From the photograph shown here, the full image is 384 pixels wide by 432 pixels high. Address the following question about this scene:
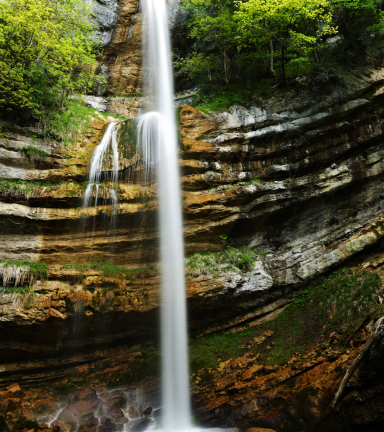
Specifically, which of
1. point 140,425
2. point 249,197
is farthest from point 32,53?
point 140,425

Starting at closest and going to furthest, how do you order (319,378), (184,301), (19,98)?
1. (319,378)
2. (184,301)
3. (19,98)

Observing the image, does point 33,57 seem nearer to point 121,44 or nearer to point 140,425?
point 121,44

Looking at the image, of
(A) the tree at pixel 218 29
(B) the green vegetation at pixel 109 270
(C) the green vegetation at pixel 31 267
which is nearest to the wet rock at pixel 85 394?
(B) the green vegetation at pixel 109 270

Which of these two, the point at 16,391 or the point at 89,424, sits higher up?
the point at 16,391

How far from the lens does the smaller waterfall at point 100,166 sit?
12.0 meters

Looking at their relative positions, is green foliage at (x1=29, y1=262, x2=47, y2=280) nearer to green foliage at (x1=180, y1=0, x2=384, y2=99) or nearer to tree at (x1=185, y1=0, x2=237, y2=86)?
green foliage at (x1=180, y1=0, x2=384, y2=99)

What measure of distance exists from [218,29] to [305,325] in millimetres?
14954

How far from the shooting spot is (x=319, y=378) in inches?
325

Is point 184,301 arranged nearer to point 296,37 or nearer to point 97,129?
point 97,129

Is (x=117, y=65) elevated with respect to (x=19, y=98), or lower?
elevated

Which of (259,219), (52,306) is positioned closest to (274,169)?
(259,219)

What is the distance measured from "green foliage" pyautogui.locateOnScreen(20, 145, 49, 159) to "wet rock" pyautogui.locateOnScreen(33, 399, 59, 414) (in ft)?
28.4

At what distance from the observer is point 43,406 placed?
960 cm

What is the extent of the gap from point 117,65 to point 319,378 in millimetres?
21001
